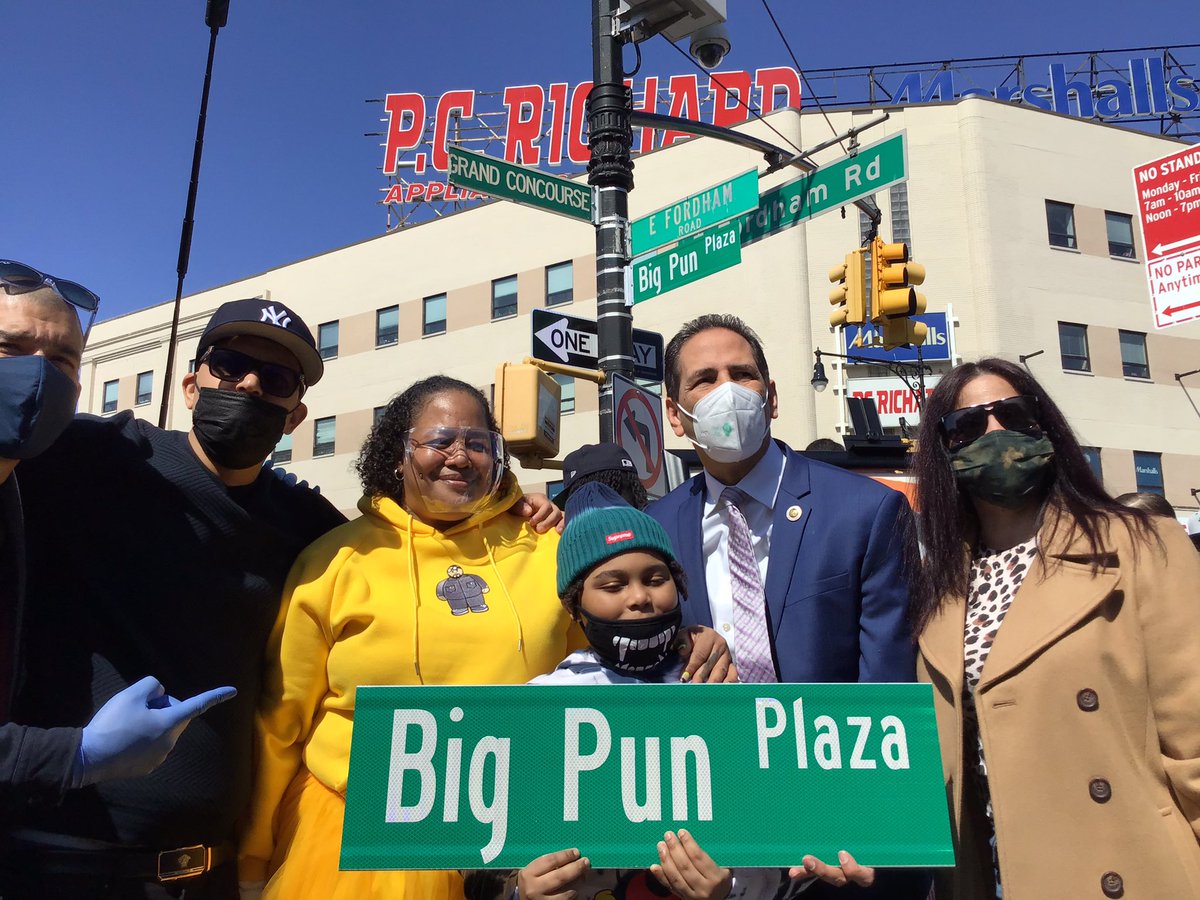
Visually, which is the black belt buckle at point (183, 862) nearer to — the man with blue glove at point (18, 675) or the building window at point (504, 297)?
the man with blue glove at point (18, 675)

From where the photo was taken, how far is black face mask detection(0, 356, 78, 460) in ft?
→ 6.24

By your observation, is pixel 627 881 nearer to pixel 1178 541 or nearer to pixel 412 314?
pixel 1178 541

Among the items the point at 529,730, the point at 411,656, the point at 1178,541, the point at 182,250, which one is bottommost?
the point at 529,730

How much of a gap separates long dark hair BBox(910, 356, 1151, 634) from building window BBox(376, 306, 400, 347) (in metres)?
27.2

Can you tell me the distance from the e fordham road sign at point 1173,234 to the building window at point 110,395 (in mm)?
34505

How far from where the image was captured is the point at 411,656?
270 cm

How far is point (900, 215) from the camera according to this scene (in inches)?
936

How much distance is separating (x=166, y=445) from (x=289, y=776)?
1.02 m

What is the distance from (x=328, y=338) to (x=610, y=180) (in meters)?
24.9

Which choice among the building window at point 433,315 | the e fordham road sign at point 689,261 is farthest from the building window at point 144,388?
the e fordham road sign at point 689,261

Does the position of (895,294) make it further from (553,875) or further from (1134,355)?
(1134,355)

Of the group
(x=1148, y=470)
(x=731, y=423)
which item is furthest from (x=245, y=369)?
(x=1148, y=470)

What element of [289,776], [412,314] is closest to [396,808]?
[289,776]

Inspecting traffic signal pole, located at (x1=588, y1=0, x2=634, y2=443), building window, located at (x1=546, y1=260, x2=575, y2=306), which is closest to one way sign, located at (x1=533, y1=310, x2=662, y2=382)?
traffic signal pole, located at (x1=588, y1=0, x2=634, y2=443)
